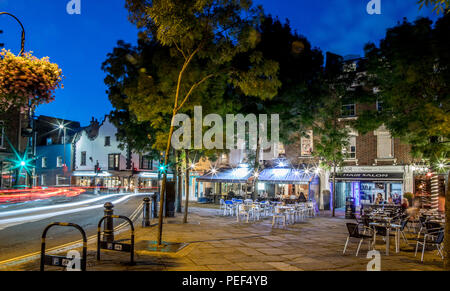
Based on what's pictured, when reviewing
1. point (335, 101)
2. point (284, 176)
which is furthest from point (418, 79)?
point (284, 176)

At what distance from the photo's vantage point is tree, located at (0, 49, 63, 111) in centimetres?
541

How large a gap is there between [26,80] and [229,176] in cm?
2153

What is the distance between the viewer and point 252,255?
26.3ft

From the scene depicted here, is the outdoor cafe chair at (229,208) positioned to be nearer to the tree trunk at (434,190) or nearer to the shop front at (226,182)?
the shop front at (226,182)

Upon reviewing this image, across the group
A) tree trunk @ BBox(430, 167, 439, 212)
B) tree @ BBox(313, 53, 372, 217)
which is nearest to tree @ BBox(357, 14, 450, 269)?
tree @ BBox(313, 53, 372, 217)

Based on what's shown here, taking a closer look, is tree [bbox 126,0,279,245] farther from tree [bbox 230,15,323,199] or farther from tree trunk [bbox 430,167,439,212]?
tree trunk [bbox 430,167,439,212]

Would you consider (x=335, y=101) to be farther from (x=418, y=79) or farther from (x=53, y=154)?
(x=53, y=154)

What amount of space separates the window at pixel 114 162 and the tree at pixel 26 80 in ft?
127

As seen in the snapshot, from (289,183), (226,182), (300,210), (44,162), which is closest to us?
(300,210)

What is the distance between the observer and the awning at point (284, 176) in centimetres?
2266

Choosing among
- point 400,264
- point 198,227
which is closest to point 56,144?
point 198,227

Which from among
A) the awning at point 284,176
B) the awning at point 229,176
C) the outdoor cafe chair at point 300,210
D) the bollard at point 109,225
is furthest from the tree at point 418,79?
the awning at point 229,176

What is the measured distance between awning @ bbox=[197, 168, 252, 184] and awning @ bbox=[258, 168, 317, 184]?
134cm

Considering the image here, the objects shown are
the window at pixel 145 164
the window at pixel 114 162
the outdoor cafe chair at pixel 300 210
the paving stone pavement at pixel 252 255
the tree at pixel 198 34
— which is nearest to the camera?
the paving stone pavement at pixel 252 255
